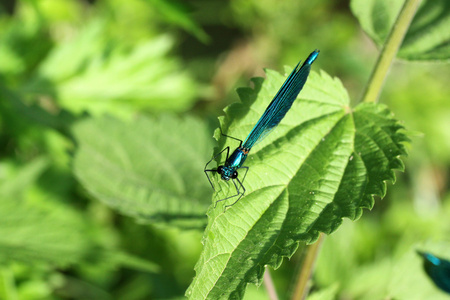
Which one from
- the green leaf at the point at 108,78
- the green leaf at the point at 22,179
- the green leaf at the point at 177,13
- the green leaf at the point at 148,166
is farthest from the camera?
the green leaf at the point at 108,78

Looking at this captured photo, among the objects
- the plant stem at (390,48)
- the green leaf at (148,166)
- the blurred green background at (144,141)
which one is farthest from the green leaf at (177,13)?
the plant stem at (390,48)

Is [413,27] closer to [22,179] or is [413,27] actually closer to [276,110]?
[276,110]

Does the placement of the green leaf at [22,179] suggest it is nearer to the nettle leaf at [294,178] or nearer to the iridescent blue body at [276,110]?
the iridescent blue body at [276,110]

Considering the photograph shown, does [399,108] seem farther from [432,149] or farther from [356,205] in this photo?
[356,205]

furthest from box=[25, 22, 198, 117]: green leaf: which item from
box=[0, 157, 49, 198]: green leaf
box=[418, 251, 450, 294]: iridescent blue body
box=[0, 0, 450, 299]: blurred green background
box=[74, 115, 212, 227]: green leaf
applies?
box=[418, 251, 450, 294]: iridescent blue body

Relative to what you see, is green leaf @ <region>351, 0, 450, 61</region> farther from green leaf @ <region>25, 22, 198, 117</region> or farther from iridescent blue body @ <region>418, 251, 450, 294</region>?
green leaf @ <region>25, 22, 198, 117</region>

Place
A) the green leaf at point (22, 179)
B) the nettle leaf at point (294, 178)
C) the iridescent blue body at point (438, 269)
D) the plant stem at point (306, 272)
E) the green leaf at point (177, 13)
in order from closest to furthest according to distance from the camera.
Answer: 1. the nettle leaf at point (294, 178)
2. the plant stem at point (306, 272)
3. the iridescent blue body at point (438, 269)
4. the green leaf at point (177, 13)
5. the green leaf at point (22, 179)
